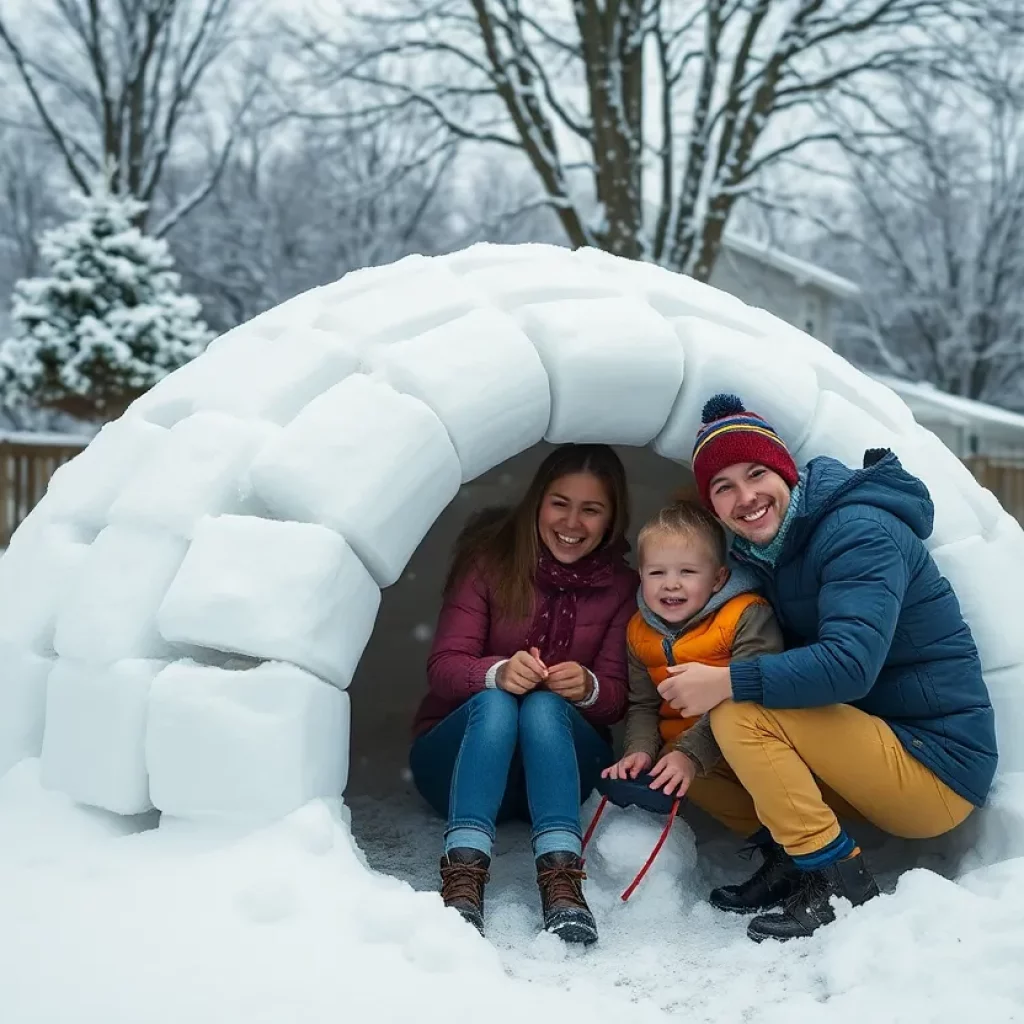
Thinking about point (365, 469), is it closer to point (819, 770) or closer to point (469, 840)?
point (469, 840)

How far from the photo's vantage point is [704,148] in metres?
9.77

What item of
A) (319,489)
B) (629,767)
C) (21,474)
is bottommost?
(21,474)

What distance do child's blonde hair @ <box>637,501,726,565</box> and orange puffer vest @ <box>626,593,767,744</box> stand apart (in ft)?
0.46

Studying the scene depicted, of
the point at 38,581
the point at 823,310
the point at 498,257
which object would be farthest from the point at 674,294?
the point at 823,310

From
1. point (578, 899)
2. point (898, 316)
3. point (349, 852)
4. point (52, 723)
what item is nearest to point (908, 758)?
point (578, 899)

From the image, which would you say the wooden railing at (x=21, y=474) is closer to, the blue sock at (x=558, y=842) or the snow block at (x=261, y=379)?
the snow block at (x=261, y=379)

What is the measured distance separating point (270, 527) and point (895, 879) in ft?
5.23

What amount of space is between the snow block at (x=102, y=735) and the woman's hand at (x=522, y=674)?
0.74m

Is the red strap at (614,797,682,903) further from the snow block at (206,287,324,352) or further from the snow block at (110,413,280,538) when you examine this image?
the snow block at (206,287,324,352)

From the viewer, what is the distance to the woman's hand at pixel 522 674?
2393 millimetres

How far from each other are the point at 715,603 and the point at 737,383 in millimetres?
506

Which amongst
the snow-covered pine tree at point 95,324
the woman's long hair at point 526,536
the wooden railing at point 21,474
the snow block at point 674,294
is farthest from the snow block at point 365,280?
the wooden railing at point 21,474

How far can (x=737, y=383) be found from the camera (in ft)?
8.13

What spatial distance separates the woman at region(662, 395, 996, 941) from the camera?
6.80 feet
